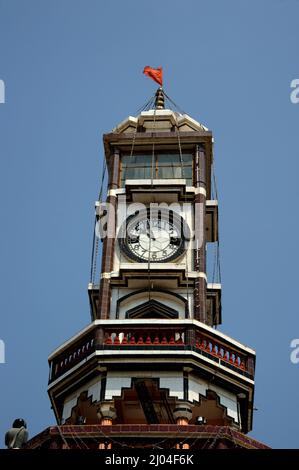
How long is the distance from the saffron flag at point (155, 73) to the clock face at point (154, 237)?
8.64m

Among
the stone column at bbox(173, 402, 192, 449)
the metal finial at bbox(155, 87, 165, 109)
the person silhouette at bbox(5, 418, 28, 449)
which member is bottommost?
the person silhouette at bbox(5, 418, 28, 449)

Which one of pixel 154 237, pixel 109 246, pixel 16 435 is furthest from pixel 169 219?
pixel 16 435

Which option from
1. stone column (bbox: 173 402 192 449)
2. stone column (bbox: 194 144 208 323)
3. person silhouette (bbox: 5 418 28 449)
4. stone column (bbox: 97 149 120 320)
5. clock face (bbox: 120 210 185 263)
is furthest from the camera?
clock face (bbox: 120 210 185 263)

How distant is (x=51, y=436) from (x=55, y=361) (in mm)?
6669

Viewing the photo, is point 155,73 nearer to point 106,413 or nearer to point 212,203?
point 212,203

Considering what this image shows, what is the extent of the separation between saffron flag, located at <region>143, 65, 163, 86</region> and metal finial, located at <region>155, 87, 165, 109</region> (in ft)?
1.14

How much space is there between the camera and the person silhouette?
30.0m

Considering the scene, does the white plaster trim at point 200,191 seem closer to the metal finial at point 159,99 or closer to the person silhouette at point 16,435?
the metal finial at point 159,99

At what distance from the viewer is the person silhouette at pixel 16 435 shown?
30.0 meters

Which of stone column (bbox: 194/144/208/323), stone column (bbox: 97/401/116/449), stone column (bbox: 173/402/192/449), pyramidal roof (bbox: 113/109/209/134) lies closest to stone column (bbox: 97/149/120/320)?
pyramidal roof (bbox: 113/109/209/134)

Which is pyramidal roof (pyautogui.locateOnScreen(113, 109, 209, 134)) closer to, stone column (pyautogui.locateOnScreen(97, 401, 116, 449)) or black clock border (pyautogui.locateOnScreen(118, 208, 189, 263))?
black clock border (pyautogui.locateOnScreen(118, 208, 189, 263))

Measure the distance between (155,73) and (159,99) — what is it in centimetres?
153

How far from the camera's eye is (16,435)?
2994 cm
